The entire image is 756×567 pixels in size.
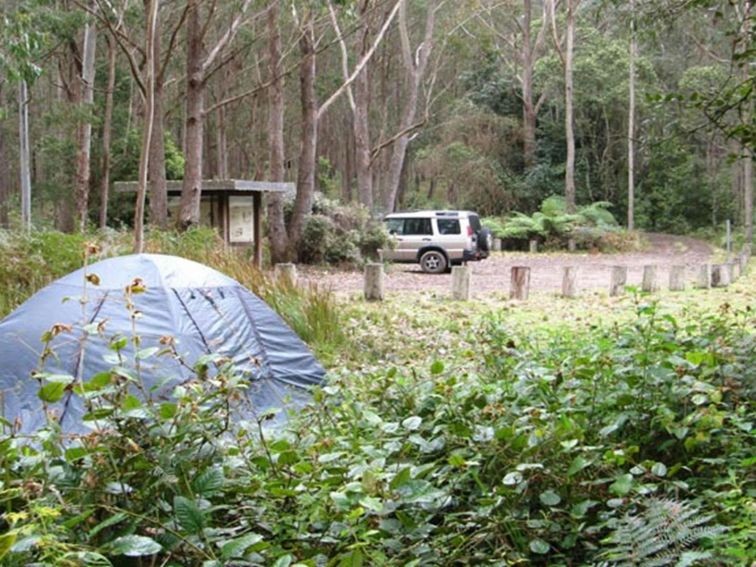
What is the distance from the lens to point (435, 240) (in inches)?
902

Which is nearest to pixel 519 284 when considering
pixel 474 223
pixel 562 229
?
pixel 474 223

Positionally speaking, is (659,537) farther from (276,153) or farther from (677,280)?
(276,153)

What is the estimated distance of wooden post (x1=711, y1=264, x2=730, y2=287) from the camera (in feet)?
58.2

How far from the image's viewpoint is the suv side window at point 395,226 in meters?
23.5

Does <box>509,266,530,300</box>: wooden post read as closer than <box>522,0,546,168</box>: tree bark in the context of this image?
Yes

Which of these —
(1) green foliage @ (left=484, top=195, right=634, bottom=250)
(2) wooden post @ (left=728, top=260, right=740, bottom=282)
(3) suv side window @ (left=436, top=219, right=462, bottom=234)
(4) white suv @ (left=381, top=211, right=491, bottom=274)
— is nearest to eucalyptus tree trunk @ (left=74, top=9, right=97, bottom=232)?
(4) white suv @ (left=381, top=211, right=491, bottom=274)

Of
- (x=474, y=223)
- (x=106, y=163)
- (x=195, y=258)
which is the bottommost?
(x=195, y=258)

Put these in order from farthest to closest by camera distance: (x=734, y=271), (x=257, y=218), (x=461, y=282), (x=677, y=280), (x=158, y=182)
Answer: (x=734, y=271) → (x=158, y=182) → (x=257, y=218) → (x=677, y=280) → (x=461, y=282)

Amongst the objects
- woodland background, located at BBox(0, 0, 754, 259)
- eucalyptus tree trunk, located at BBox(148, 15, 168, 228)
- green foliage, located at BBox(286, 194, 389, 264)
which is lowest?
green foliage, located at BBox(286, 194, 389, 264)

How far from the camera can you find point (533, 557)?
265 cm

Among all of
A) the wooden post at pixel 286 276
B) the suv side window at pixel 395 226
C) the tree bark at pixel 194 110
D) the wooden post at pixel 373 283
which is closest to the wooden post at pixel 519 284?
the wooden post at pixel 373 283

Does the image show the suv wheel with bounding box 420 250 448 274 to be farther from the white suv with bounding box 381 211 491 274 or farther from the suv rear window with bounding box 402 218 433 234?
the suv rear window with bounding box 402 218 433 234

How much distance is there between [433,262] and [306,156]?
4.14 meters

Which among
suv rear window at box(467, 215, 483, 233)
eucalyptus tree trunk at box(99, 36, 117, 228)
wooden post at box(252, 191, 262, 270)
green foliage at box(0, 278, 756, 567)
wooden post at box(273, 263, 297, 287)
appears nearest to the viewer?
green foliage at box(0, 278, 756, 567)
